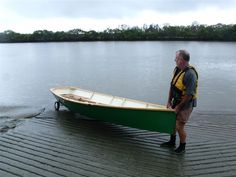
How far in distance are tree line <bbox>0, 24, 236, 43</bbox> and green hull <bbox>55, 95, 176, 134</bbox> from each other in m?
64.6

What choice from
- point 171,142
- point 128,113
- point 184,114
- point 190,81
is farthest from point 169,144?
point 190,81

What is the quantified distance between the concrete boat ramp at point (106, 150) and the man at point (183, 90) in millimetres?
→ 557

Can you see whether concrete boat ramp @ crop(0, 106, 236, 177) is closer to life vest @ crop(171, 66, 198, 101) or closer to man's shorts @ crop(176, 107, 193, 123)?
man's shorts @ crop(176, 107, 193, 123)

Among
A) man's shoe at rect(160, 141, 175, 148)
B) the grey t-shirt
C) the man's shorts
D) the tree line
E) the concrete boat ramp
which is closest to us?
the concrete boat ramp

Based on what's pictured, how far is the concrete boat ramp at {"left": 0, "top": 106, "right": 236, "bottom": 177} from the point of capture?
495cm

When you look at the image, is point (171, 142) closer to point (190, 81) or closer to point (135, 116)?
point (135, 116)

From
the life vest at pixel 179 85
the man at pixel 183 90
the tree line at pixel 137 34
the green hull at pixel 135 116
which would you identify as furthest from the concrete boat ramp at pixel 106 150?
the tree line at pixel 137 34

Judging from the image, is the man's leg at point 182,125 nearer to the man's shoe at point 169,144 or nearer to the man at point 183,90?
the man at point 183,90

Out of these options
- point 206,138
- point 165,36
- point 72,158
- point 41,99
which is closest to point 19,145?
point 72,158

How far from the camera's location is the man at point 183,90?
17.1 feet

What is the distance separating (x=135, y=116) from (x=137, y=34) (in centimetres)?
7051

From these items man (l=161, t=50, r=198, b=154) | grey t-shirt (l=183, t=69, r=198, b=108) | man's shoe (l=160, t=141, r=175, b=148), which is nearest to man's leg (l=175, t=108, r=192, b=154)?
man (l=161, t=50, r=198, b=154)

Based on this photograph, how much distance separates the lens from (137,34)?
75.6 metres

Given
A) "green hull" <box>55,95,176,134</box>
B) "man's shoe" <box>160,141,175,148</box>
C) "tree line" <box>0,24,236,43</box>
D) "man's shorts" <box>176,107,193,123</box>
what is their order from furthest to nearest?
"tree line" <box>0,24,236,43</box>
"man's shoe" <box>160,141,175,148</box>
"green hull" <box>55,95,176,134</box>
"man's shorts" <box>176,107,193,123</box>
